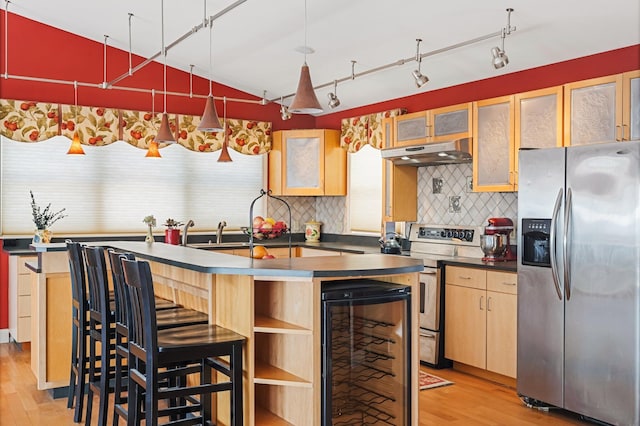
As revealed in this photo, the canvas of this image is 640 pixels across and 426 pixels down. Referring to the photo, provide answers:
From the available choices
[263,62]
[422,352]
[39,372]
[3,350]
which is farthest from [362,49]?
[3,350]

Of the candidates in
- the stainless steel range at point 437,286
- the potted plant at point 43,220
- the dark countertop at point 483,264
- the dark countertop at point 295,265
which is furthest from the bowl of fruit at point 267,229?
the potted plant at point 43,220

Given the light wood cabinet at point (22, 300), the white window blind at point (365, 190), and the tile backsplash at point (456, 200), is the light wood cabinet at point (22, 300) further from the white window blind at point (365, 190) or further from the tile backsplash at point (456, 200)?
the tile backsplash at point (456, 200)

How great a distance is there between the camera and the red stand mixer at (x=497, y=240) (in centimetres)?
521

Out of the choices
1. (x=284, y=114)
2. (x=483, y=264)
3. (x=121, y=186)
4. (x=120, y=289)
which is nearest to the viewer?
(x=120, y=289)

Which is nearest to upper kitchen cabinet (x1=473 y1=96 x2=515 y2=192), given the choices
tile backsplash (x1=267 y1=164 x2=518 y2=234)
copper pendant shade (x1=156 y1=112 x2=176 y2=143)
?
tile backsplash (x1=267 y1=164 x2=518 y2=234)

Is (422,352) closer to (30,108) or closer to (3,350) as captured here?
(3,350)

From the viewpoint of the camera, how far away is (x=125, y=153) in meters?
6.95

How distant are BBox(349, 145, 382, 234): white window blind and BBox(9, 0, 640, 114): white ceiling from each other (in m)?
0.63

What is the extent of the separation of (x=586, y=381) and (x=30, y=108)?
5504 millimetres

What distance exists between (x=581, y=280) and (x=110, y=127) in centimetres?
490

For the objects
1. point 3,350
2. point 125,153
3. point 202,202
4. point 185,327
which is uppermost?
point 125,153

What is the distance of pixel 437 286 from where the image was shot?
5367 millimetres

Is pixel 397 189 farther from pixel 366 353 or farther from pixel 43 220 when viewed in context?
pixel 43 220

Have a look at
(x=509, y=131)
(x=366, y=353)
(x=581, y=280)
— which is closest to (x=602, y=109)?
(x=509, y=131)
